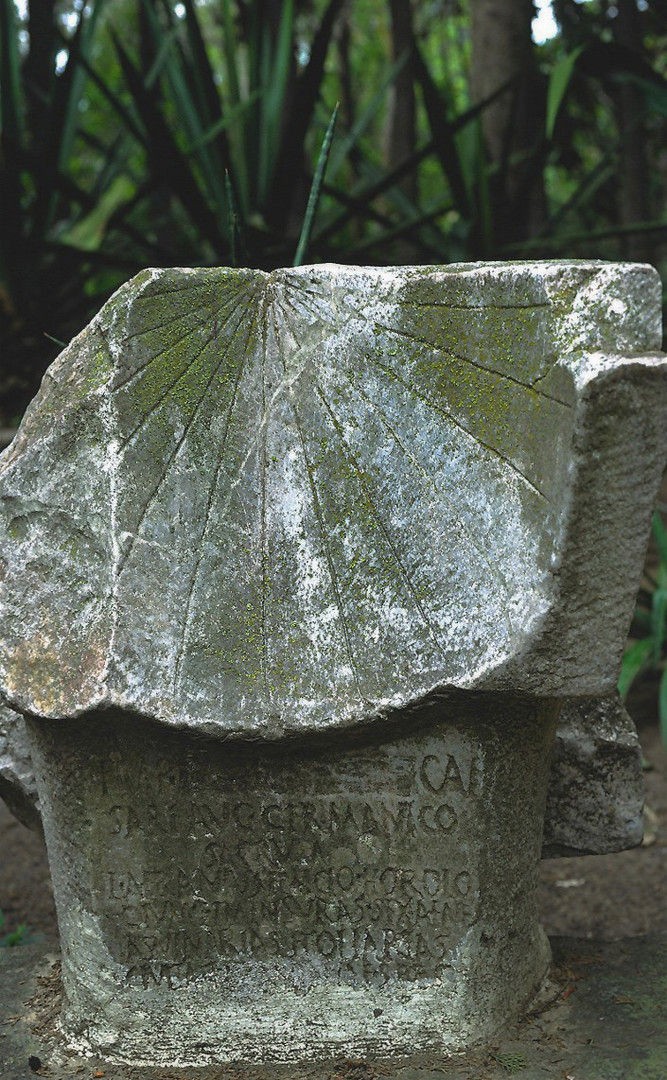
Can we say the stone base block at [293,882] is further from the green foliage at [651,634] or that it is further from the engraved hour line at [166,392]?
the green foliage at [651,634]

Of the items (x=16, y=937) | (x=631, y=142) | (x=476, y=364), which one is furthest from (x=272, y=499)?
(x=631, y=142)

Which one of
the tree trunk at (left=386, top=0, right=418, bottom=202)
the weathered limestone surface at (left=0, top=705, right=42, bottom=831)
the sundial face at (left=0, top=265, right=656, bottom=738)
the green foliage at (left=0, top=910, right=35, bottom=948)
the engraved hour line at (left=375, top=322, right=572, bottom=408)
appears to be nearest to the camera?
the engraved hour line at (left=375, top=322, right=572, bottom=408)


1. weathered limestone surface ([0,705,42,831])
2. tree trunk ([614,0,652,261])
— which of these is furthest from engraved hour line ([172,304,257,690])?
tree trunk ([614,0,652,261])

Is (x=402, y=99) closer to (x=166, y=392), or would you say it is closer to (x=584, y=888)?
(x=584, y=888)

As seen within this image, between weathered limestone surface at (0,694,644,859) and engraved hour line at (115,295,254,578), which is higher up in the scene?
engraved hour line at (115,295,254,578)

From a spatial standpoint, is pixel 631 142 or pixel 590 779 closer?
pixel 590 779

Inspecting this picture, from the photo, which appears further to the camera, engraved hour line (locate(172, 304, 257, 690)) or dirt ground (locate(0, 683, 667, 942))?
dirt ground (locate(0, 683, 667, 942))

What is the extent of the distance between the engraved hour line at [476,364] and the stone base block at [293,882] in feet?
1.51

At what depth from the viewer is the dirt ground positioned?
290cm

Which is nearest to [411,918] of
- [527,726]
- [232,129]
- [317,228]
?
[527,726]

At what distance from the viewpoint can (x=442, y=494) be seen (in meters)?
1.66

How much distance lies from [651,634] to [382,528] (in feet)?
8.18

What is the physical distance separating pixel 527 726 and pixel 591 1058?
20.3 inches

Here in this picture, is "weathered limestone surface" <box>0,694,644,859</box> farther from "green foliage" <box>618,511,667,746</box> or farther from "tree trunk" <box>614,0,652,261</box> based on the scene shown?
"tree trunk" <box>614,0,652,261</box>
